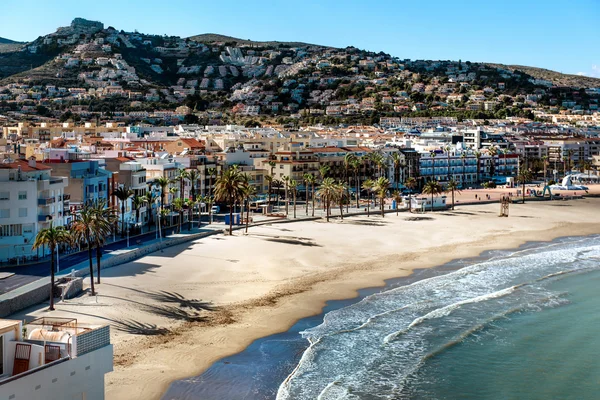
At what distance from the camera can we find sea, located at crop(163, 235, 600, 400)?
27.0 metres

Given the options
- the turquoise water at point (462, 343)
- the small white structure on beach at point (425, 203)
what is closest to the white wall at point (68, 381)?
the turquoise water at point (462, 343)

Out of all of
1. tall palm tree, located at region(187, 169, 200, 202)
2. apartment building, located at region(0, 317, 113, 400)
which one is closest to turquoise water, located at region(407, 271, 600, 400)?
apartment building, located at region(0, 317, 113, 400)

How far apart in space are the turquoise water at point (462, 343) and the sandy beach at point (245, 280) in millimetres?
3331

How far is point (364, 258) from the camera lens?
53.0 metres

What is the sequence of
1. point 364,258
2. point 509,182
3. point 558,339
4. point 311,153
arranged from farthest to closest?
point 509,182 → point 311,153 → point 364,258 → point 558,339

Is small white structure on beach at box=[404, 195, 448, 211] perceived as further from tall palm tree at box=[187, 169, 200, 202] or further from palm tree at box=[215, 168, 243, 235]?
palm tree at box=[215, 168, 243, 235]

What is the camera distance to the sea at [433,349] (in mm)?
27031

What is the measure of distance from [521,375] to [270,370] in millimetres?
9560

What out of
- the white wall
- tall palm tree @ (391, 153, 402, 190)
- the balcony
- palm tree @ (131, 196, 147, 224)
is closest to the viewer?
the white wall

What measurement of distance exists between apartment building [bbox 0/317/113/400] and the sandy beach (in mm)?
7191

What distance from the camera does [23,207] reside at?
155ft

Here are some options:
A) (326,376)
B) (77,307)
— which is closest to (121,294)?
(77,307)

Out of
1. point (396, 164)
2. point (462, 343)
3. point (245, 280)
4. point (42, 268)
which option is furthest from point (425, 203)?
point (462, 343)

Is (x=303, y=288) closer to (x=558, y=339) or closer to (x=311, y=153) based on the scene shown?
(x=558, y=339)
